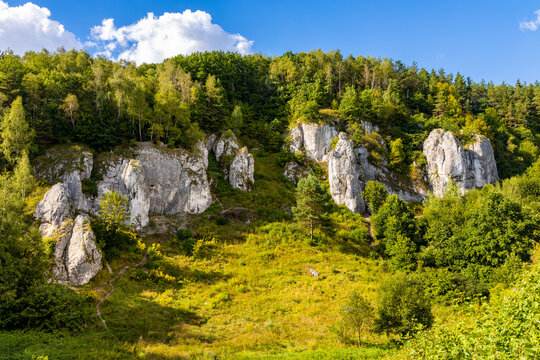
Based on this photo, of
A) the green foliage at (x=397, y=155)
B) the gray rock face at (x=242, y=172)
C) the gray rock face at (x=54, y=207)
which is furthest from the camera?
the green foliage at (x=397, y=155)

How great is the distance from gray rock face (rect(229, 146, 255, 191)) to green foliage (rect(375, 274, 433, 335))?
3554 centimetres

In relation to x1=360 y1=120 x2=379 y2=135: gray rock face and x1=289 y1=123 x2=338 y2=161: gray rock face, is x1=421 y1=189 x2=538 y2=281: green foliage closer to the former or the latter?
x1=289 y1=123 x2=338 y2=161: gray rock face

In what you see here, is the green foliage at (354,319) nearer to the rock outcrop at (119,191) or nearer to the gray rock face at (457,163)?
the rock outcrop at (119,191)

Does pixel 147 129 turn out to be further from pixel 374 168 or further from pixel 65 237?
pixel 374 168

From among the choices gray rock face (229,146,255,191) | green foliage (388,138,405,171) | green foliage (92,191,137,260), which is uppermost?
green foliage (388,138,405,171)

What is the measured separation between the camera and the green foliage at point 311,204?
42188mm

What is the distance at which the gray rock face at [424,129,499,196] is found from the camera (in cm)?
6116

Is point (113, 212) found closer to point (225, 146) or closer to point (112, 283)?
point (112, 283)

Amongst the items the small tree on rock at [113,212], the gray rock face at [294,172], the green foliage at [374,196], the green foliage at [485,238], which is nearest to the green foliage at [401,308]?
the green foliage at [485,238]

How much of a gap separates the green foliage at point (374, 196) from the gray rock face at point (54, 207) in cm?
4815

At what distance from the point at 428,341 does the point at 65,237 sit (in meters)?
33.2

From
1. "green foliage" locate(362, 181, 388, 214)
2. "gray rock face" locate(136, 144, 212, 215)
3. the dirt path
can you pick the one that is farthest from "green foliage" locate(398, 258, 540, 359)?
"green foliage" locate(362, 181, 388, 214)

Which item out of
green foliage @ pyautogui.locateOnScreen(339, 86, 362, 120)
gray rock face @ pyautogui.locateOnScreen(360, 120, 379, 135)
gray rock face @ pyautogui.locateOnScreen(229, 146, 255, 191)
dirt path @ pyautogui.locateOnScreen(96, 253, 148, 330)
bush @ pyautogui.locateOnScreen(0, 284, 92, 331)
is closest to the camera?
bush @ pyautogui.locateOnScreen(0, 284, 92, 331)

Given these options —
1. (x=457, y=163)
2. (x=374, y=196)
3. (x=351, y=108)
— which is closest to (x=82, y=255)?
(x=374, y=196)
